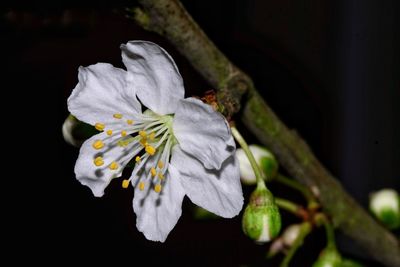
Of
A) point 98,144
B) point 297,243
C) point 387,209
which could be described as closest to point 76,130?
point 98,144

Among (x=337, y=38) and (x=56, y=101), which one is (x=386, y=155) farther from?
(x=56, y=101)

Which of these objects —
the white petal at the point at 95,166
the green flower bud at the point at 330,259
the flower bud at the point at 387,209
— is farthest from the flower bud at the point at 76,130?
the flower bud at the point at 387,209

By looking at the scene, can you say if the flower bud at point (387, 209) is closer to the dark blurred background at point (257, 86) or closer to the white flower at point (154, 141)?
the dark blurred background at point (257, 86)

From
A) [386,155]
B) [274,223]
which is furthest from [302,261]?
[274,223]

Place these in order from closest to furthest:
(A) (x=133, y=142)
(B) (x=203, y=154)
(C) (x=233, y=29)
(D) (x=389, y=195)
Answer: (B) (x=203, y=154)
(A) (x=133, y=142)
(D) (x=389, y=195)
(C) (x=233, y=29)

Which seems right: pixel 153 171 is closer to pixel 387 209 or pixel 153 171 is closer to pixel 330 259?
pixel 330 259
